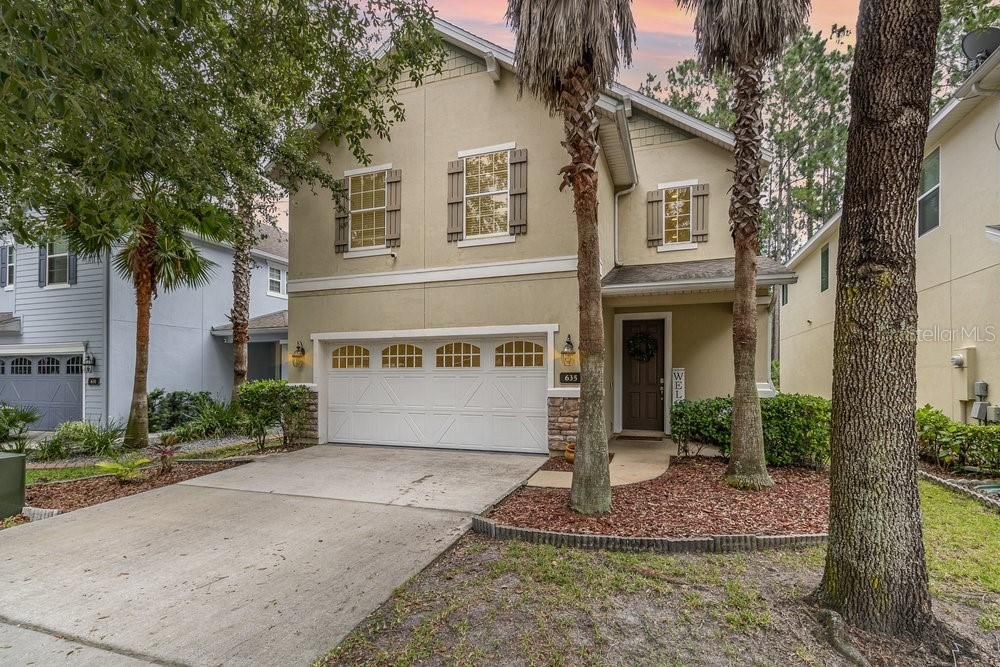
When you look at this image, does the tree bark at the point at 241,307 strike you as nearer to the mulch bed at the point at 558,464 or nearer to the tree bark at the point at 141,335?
the tree bark at the point at 141,335

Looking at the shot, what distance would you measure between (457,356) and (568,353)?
7.50 feet

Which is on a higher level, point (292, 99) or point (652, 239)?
point (292, 99)

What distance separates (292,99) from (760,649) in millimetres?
7692

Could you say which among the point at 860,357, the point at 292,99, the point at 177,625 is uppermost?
the point at 292,99

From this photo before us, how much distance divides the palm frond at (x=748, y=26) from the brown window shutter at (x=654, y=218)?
4.41m

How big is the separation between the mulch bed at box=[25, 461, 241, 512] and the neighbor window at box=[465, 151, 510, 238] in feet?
19.9

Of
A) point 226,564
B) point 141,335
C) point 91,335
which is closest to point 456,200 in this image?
point 226,564

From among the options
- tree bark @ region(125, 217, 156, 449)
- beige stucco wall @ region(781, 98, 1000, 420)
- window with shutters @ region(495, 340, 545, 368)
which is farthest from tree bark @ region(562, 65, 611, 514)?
tree bark @ region(125, 217, 156, 449)

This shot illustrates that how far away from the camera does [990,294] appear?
8.09 meters

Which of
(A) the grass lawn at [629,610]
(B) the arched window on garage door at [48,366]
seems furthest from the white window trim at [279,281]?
(A) the grass lawn at [629,610]

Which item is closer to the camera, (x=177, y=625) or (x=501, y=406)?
(x=177, y=625)

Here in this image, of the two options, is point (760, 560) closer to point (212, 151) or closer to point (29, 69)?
point (29, 69)

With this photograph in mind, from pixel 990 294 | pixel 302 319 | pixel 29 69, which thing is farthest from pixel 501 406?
pixel 990 294

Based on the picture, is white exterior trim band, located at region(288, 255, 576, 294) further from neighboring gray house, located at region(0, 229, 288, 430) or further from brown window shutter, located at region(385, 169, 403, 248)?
neighboring gray house, located at region(0, 229, 288, 430)
